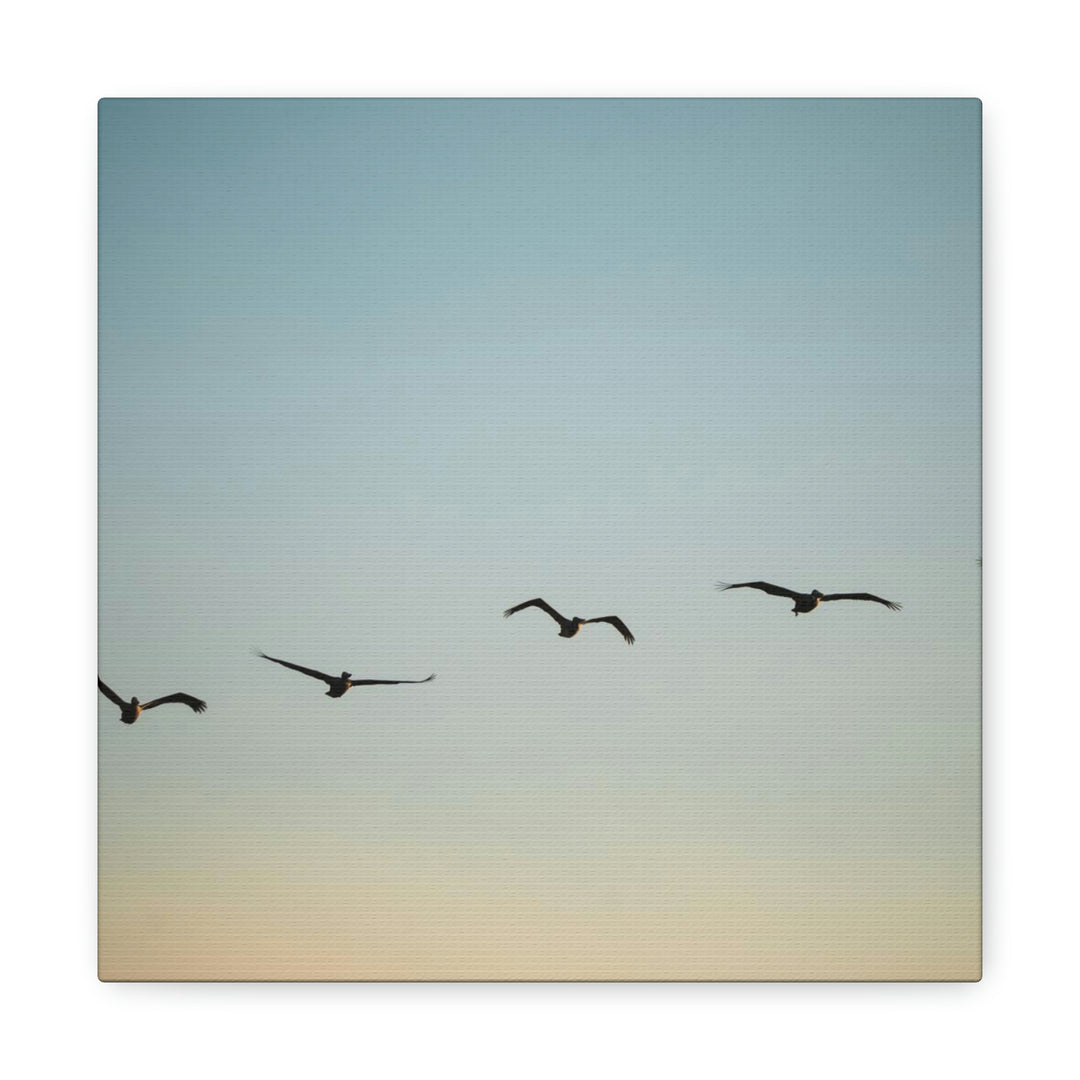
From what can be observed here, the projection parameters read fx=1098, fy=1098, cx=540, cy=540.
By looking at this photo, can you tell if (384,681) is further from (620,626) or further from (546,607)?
(620,626)

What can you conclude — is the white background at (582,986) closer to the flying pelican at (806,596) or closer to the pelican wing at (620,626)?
the flying pelican at (806,596)

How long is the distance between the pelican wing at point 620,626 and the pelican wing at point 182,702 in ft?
2.08

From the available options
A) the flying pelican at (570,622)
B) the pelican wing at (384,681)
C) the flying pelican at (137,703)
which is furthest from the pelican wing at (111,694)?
the flying pelican at (570,622)

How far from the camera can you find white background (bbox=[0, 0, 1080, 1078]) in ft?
5.87

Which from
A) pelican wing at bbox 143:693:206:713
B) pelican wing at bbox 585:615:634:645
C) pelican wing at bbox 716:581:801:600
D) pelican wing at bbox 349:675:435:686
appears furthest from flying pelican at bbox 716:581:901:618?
pelican wing at bbox 143:693:206:713

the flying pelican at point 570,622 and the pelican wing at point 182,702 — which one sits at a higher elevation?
the flying pelican at point 570,622

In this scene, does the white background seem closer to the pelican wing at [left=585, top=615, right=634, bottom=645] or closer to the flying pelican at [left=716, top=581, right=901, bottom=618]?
the flying pelican at [left=716, top=581, right=901, bottom=618]

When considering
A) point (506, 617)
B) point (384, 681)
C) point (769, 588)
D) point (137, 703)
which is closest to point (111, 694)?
point (137, 703)

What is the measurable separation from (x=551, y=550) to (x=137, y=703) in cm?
71

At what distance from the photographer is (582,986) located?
179cm

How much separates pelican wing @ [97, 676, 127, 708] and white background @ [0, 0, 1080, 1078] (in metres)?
0.05

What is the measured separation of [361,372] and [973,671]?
43.1 inches

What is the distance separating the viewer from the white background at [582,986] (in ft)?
5.87
